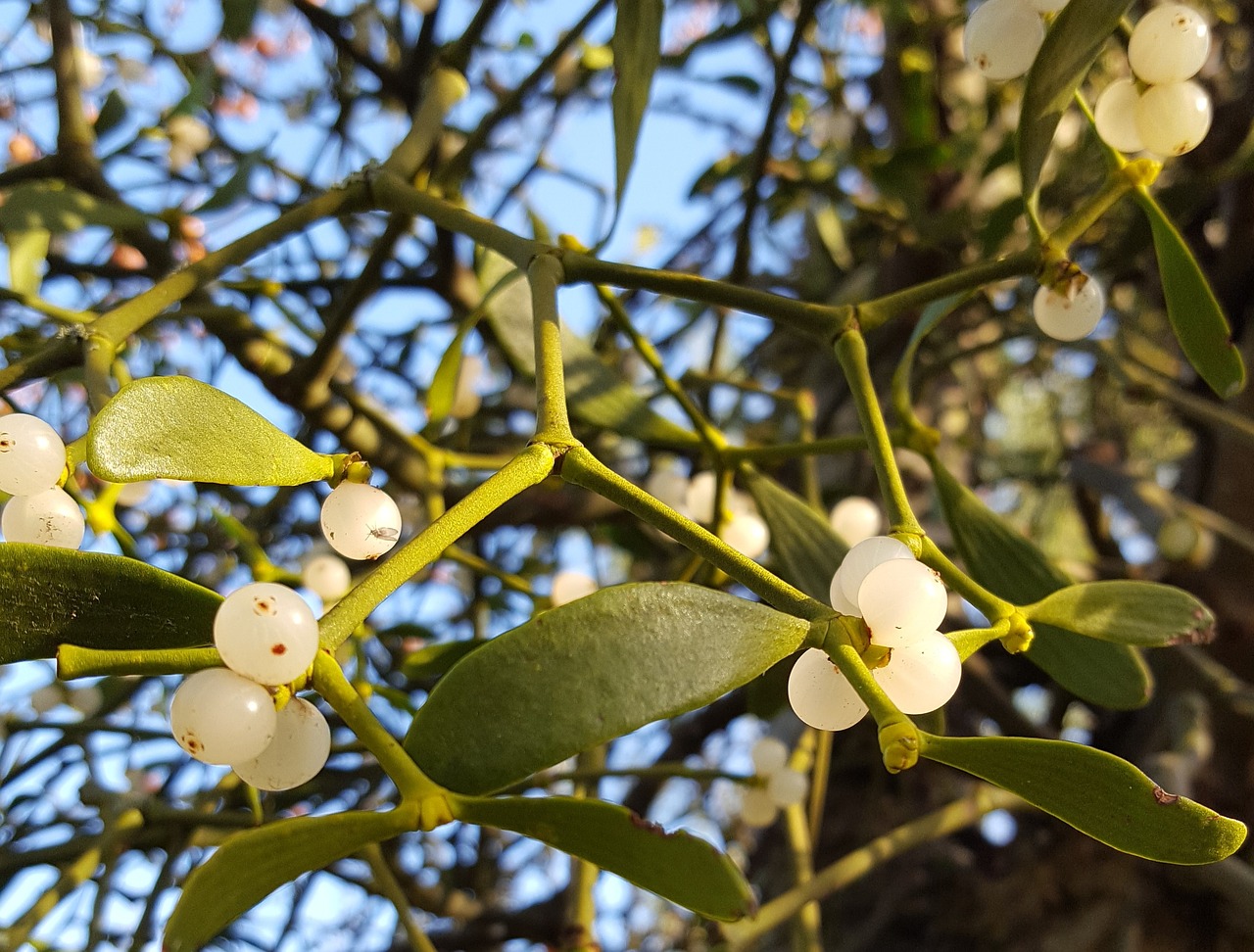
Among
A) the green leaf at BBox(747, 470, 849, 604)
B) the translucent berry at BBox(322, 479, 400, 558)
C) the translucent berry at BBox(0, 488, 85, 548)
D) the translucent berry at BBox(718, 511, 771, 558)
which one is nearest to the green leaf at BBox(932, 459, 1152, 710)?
the green leaf at BBox(747, 470, 849, 604)

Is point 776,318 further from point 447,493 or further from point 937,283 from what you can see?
point 447,493

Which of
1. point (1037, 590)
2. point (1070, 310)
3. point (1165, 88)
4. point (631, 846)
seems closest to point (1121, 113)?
point (1165, 88)

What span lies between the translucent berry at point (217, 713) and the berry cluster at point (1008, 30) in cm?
45

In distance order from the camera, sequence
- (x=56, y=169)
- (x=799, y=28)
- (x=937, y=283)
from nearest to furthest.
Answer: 1. (x=937, y=283)
2. (x=56, y=169)
3. (x=799, y=28)

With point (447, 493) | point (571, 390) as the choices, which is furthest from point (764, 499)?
point (447, 493)

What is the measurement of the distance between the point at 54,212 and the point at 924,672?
1.90 feet

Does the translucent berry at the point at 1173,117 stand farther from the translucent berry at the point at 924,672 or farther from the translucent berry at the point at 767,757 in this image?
the translucent berry at the point at 767,757

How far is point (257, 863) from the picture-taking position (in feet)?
0.87

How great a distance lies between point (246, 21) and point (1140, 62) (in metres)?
0.69

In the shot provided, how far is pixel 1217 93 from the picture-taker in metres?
1.53

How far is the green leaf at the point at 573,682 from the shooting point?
26cm

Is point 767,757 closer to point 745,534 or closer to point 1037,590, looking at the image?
point 745,534

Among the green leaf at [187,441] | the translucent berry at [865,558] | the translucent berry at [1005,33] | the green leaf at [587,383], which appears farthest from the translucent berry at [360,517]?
the translucent berry at [1005,33]

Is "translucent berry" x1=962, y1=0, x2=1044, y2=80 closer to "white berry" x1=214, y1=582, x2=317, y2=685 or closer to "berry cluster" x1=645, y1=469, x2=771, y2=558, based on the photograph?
"berry cluster" x1=645, y1=469, x2=771, y2=558
